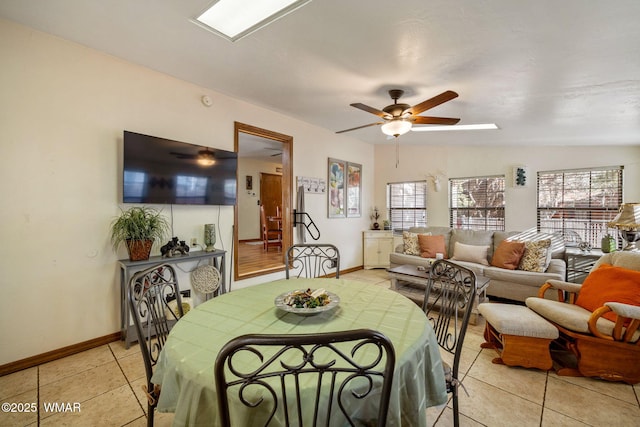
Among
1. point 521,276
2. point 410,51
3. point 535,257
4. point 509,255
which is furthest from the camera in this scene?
point 509,255

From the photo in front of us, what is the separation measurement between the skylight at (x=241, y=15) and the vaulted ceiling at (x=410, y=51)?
0.23ft

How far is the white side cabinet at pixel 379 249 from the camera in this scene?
5617 millimetres

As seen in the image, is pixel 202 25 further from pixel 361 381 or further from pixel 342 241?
pixel 342 241

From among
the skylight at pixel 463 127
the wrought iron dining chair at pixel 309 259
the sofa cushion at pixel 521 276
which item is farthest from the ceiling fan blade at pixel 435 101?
the sofa cushion at pixel 521 276

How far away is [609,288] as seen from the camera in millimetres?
2172

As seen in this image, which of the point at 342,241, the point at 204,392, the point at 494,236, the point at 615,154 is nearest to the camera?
the point at 204,392

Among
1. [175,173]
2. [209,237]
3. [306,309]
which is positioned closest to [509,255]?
[306,309]

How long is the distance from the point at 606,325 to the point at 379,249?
373 centimetres

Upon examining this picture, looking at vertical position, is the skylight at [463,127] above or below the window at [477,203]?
above

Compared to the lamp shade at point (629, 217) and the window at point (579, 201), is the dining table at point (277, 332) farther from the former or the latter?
the window at point (579, 201)

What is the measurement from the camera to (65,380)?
2037 millimetres

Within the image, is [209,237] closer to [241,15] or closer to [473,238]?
[241,15]

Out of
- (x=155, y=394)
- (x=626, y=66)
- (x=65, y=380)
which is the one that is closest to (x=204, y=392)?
(x=155, y=394)

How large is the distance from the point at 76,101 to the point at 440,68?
322cm
